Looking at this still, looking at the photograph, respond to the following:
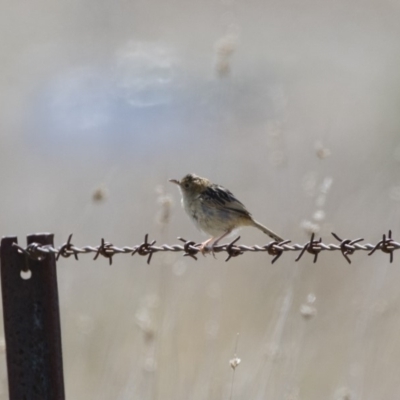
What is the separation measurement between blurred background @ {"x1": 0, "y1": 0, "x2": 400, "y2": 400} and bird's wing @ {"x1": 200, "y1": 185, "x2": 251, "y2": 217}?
0.40m

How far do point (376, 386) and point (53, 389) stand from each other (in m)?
3.91

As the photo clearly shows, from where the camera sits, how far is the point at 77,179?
47.4ft

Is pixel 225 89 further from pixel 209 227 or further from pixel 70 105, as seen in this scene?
pixel 209 227

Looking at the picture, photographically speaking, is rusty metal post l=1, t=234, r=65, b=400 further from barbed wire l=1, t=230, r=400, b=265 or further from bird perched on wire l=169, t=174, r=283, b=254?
bird perched on wire l=169, t=174, r=283, b=254

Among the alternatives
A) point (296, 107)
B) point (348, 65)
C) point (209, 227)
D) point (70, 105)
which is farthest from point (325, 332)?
point (348, 65)

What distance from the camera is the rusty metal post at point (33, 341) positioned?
13.6 ft

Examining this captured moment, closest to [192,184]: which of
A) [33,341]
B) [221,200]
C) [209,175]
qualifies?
[221,200]

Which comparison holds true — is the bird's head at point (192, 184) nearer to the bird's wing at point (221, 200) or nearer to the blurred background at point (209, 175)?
the bird's wing at point (221, 200)

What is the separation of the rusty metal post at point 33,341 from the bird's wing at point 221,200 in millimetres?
2669

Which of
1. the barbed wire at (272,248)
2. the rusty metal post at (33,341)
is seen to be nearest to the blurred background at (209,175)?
the barbed wire at (272,248)

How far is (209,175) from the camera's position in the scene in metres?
12.4

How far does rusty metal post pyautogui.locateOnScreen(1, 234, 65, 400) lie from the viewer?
4133 mm

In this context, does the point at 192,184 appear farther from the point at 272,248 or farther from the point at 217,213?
the point at 272,248

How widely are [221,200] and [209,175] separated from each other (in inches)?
224
